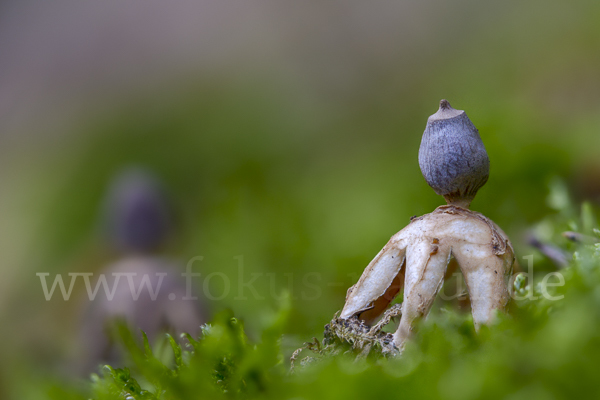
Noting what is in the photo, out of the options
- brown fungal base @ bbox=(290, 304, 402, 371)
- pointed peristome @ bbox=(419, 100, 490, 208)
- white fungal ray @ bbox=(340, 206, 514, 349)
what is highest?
pointed peristome @ bbox=(419, 100, 490, 208)

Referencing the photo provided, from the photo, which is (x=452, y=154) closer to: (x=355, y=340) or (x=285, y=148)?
(x=355, y=340)

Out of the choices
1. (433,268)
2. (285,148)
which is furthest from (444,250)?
(285,148)

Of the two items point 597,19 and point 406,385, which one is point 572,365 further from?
point 597,19

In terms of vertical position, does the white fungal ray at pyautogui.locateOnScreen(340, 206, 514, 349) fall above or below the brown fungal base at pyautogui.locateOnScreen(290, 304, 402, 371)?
above

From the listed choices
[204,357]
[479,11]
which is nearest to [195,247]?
[479,11]

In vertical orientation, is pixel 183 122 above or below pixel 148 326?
above
